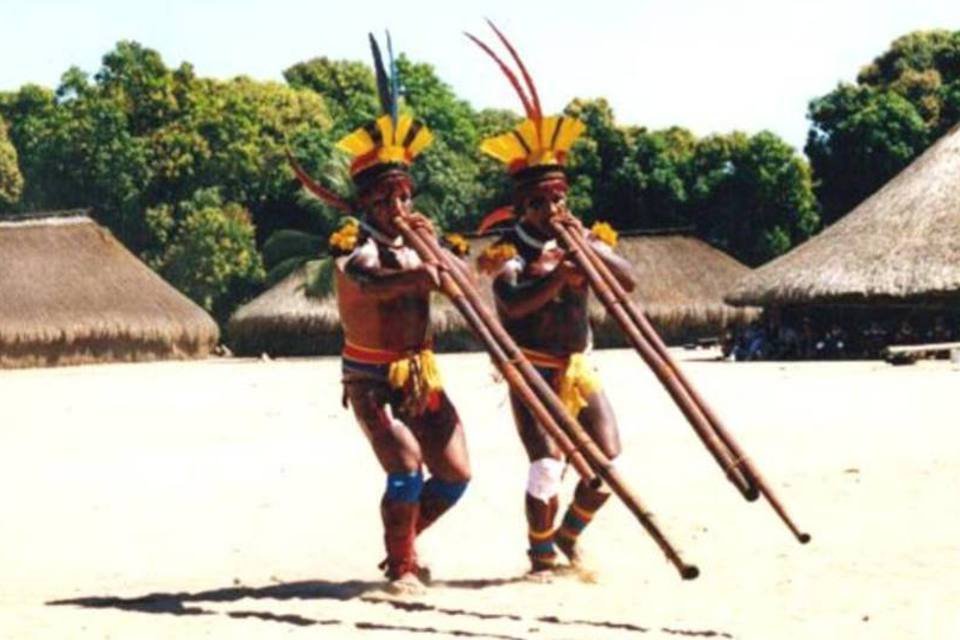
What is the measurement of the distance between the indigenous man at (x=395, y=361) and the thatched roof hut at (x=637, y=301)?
36.0 metres

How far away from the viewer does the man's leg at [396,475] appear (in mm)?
6562

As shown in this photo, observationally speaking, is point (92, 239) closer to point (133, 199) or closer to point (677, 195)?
point (133, 199)

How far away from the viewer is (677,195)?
5056cm

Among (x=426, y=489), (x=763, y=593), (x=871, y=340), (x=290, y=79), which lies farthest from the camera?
(x=290, y=79)

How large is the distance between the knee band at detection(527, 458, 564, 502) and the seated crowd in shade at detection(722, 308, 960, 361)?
23.6 meters

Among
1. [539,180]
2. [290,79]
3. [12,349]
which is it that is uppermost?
[290,79]

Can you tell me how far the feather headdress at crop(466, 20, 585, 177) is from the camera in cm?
696

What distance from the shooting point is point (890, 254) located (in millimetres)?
30500

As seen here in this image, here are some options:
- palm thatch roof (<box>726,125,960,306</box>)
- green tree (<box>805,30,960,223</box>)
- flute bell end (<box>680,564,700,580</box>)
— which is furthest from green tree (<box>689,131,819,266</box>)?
flute bell end (<box>680,564,700,580</box>)

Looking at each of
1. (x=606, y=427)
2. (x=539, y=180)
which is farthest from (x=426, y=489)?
(x=539, y=180)

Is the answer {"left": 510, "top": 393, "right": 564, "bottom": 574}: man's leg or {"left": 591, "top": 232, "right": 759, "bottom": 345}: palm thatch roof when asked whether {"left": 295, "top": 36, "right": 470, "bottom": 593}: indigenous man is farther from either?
{"left": 591, "top": 232, "right": 759, "bottom": 345}: palm thatch roof

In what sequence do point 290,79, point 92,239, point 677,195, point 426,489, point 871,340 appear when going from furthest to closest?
point 290,79, point 677,195, point 92,239, point 871,340, point 426,489

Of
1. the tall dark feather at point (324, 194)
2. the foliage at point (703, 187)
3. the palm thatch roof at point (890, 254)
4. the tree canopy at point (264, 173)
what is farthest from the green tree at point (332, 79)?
the tall dark feather at point (324, 194)

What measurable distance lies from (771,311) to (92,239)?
61.7ft
